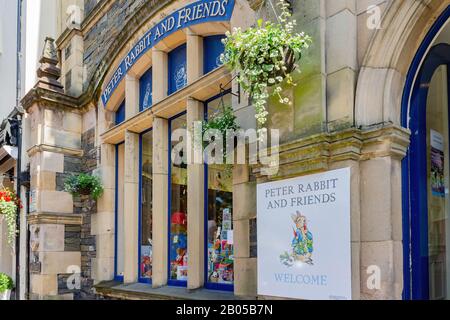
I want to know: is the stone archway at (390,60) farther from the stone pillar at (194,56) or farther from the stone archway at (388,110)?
the stone pillar at (194,56)

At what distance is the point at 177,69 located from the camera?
21.9 feet

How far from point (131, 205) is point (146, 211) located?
0.80 feet

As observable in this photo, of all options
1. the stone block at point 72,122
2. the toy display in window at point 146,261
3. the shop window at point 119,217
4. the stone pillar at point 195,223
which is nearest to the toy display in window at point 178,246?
the stone pillar at point 195,223

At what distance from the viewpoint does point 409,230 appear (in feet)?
12.3

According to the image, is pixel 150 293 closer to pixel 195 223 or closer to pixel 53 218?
pixel 195 223

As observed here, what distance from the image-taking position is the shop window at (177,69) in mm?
6527

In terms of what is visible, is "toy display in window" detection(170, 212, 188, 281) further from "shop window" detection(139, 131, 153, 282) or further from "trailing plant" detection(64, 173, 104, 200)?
"trailing plant" detection(64, 173, 104, 200)

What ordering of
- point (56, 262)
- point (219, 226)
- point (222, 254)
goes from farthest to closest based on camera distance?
point (56, 262) < point (219, 226) < point (222, 254)

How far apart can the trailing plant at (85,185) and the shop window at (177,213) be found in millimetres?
1755

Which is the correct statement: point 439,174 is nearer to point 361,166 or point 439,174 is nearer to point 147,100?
point 361,166

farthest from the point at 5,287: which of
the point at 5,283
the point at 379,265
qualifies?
the point at 379,265

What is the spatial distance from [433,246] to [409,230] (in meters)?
0.60

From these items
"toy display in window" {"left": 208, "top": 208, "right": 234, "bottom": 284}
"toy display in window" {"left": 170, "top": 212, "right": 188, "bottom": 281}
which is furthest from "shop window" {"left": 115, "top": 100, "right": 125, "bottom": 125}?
"toy display in window" {"left": 208, "top": 208, "right": 234, "bottom": 284}

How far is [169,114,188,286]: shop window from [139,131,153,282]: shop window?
1.98 feet
